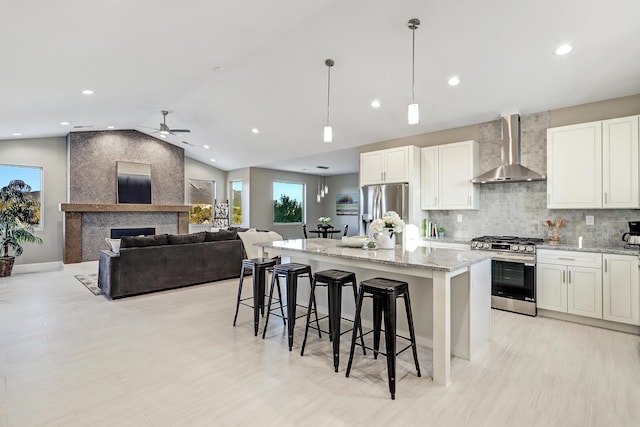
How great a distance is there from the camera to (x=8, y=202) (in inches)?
255

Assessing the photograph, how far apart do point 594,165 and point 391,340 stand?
3.48 meters

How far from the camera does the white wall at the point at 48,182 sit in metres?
7.27

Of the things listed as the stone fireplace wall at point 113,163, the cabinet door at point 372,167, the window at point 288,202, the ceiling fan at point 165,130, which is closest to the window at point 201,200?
the stone fireplace wall at point 113,163

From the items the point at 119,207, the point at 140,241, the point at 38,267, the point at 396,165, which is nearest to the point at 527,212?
the point at 396,165

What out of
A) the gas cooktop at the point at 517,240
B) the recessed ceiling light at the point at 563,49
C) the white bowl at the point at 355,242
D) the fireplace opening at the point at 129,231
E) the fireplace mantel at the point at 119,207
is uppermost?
the recessed ceiling light at the point at 563,49

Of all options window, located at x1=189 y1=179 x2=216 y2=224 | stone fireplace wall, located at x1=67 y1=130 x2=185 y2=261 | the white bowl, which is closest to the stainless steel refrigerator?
the white bowl

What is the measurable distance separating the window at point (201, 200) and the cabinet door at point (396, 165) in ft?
23.1

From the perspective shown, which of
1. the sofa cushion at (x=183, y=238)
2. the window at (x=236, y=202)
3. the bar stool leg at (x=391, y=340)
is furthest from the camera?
the window at (x=236, y=202)

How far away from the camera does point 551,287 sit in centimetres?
389

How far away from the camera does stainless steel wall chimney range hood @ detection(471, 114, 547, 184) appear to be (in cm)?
439

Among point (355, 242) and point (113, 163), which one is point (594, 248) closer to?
point (355, 242)

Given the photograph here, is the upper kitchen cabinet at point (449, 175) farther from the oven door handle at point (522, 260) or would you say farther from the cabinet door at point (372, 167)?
the oven door handle at point (522, 260)

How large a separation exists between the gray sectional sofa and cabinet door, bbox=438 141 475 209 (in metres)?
3.82

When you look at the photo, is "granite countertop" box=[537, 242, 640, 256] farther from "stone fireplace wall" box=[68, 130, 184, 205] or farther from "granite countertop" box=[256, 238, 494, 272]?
"stone fireplace wall" box=[68, 130, 184, 205]
